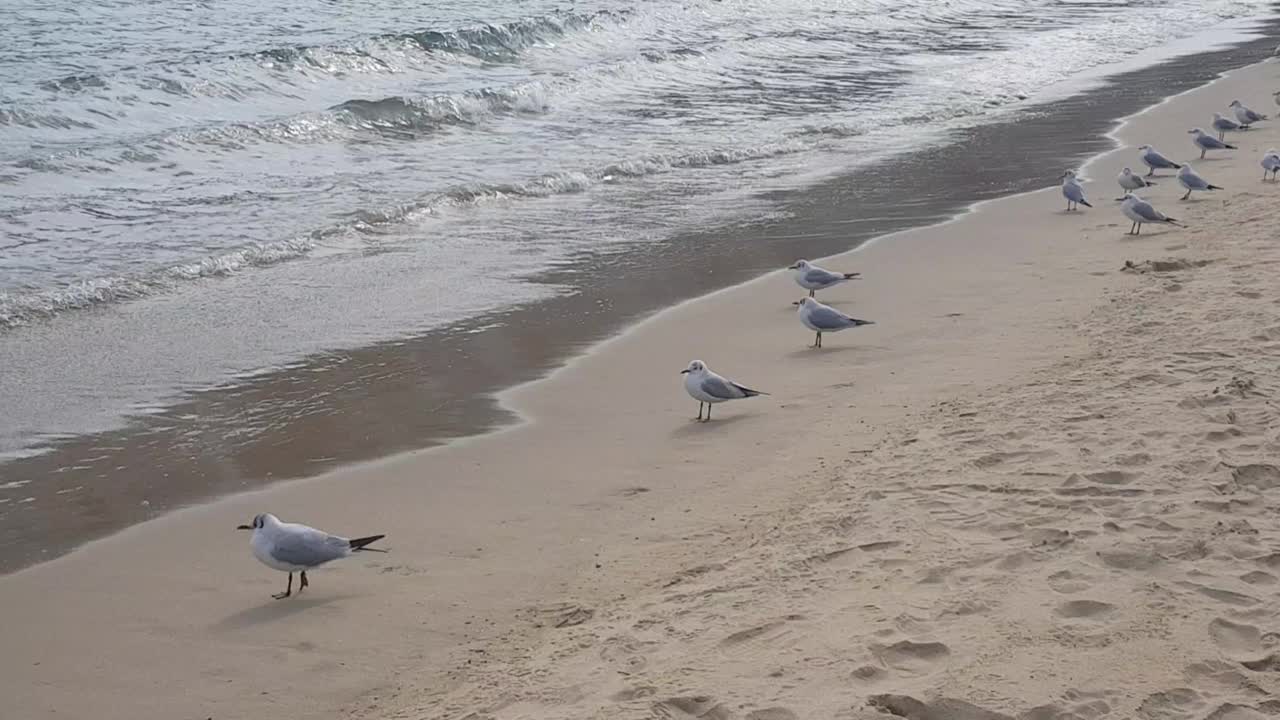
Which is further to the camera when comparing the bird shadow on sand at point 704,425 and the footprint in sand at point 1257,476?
the bird shadow on sand at point 704,425

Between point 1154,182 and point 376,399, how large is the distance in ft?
27.4

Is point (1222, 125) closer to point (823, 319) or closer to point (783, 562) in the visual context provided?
point (823, 319)

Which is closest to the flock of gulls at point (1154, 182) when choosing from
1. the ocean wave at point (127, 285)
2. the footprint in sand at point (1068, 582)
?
the ocean wave at point (127, 285)

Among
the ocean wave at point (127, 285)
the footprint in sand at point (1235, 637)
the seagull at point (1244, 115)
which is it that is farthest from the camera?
the seagull at point (1244, 115)

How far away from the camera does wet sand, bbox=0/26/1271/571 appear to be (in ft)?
19.4

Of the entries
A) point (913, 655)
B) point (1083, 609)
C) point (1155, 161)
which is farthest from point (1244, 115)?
point (913, 655)

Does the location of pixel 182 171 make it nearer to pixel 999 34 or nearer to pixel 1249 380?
pixel 1249 380

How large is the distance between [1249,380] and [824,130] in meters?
11.6

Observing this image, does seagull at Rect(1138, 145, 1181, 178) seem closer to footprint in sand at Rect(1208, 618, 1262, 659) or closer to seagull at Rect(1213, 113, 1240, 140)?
seagull at Rect(1213, 113, 1240, 140)

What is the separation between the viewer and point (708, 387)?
6590 millimetres

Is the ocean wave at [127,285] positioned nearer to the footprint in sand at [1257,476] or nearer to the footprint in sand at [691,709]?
the footprint in sand at [691,709]

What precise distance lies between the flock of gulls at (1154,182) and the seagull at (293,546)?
7.17 meters

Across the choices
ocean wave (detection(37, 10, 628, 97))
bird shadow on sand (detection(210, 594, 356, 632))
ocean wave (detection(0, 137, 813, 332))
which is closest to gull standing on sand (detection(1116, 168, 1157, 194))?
ocean wave (detection(0, 137, 813, 332))

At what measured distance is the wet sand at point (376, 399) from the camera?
591cm
